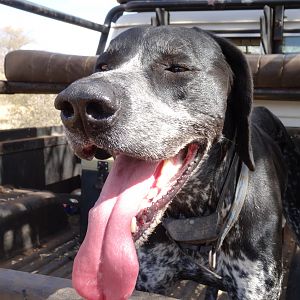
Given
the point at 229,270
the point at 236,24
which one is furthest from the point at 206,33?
the point at 236,24

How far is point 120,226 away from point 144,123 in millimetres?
371

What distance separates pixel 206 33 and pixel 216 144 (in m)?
0.49

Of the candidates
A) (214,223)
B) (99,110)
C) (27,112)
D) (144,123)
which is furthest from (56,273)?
(27,112)

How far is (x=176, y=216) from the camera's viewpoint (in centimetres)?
264

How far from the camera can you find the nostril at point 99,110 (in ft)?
5.70

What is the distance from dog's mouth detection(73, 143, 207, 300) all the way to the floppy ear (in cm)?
47

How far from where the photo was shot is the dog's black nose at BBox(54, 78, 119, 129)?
171cm

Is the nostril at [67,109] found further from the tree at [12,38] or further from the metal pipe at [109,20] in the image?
the tree at [12,38]

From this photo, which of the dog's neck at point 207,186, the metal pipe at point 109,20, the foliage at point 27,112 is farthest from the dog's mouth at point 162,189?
the foliage at point 27,112

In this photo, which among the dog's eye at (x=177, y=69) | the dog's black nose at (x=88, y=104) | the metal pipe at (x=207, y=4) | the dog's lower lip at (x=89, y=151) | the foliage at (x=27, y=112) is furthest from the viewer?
the foliage at (x=27, y=112)

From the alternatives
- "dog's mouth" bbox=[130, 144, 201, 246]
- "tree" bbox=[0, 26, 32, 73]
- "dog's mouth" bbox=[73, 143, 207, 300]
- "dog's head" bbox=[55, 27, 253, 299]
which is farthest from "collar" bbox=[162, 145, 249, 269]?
"tree" bbox=[0, 26, 32, 73]

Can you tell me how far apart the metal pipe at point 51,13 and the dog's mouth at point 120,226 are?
1.77m

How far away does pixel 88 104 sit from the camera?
5.65 ft

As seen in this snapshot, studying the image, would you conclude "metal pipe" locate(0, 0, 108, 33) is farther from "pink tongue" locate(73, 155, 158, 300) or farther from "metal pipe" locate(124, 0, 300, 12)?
"pink tongue" locate(73, 155, 158, 300)
